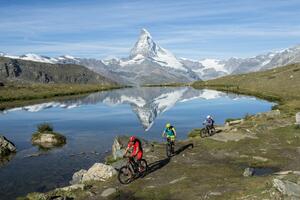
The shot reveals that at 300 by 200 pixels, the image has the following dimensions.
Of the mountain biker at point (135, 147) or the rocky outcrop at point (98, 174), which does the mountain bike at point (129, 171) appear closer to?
the mountain biker at point (135, 147)

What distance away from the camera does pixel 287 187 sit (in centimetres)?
2712

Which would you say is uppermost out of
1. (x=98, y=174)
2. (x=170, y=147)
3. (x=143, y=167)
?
(x=170, y=147)

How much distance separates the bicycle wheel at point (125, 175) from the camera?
3425cm

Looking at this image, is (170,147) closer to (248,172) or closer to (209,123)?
(248,172)

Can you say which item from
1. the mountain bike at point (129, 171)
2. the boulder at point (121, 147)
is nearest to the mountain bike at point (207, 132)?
the boulder at point (121, 147)

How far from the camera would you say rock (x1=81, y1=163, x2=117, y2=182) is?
123 feet

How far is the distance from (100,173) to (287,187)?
17.2 m

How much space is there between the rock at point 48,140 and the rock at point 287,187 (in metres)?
40.4

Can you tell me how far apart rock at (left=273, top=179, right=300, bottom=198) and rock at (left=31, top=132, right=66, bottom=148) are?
133 feet

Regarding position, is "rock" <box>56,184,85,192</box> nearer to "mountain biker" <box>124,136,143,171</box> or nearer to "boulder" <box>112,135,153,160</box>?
"mountain biker" <box>124,136,143,171</box>

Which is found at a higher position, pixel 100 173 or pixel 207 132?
pixel 207 132

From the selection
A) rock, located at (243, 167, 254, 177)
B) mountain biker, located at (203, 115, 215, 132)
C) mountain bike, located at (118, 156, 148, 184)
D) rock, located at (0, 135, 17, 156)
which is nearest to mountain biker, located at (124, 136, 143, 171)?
mountain bike, located at (118, 156, 148, 184)

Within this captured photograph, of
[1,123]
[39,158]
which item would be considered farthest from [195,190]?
[1,123]

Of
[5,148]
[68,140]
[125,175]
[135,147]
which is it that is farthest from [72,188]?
[68,140]
